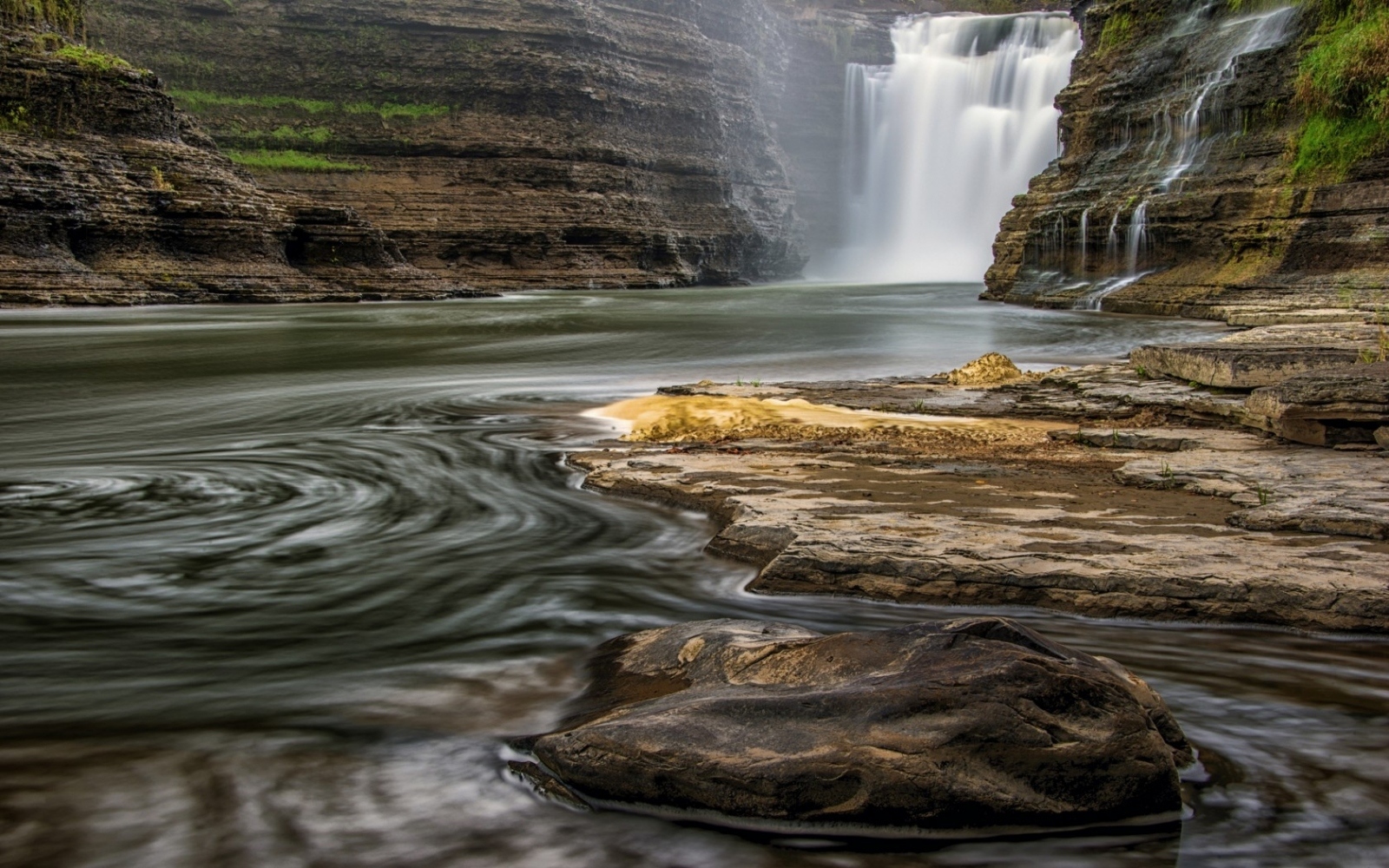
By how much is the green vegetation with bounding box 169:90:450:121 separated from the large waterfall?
26291mm

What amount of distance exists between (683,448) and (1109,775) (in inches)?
199

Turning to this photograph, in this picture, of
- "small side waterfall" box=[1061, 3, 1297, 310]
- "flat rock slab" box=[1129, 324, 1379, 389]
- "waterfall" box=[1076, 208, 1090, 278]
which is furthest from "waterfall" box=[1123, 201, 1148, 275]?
"flat rock slab" box=[1129, 324, 1379, 389]

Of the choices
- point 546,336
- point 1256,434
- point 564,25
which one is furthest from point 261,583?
point 564,25

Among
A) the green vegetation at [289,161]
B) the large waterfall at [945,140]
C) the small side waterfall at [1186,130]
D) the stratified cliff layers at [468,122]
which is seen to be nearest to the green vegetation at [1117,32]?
the small side waterfall at [1186,130]

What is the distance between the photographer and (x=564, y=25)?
168ft

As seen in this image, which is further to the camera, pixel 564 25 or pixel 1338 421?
pixel 564 25

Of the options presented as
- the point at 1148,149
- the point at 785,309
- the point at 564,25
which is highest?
the point at 564,25

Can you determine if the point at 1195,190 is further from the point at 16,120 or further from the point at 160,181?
the point at 16,120

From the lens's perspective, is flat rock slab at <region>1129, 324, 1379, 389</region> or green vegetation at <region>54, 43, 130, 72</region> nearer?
flat rock slab at <region>1129, 324, 1379, 389</region>

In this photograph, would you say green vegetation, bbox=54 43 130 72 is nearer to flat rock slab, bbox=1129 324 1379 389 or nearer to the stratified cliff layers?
the stratified cliff layers

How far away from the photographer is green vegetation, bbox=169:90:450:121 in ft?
153

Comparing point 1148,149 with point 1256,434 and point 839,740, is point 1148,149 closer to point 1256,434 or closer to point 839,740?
point 1256,434

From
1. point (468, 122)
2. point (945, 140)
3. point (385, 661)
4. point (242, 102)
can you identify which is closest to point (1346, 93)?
point (385, 661)

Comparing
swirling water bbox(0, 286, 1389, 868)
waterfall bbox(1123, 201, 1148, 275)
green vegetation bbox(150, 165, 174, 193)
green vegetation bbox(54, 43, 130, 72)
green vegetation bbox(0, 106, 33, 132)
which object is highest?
green vegetation bbox(54, 43, 130, 72)
